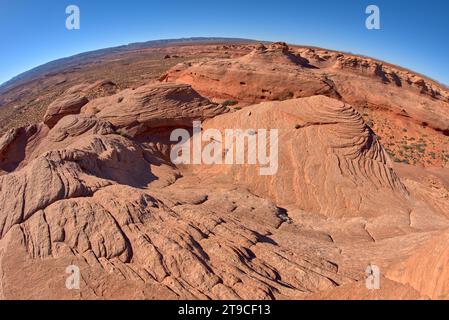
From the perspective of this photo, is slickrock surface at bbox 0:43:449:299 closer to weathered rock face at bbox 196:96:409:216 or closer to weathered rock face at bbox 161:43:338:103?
weathered rock face at bbox 196:96:409:216

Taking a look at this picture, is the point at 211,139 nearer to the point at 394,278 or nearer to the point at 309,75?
the point at 394,278

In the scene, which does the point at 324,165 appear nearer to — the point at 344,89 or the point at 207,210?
the point at 207,210

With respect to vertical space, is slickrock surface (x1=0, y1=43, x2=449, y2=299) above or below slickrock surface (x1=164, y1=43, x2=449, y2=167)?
below

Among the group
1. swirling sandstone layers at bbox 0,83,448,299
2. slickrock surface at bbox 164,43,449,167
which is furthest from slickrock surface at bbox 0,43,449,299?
slickrock surface at bbox 164,43,449,167

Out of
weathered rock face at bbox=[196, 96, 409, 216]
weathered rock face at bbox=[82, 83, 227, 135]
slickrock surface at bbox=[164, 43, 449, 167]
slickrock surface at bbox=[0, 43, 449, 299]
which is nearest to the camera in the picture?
slickrock surface at bbox=[0, 43, 449, 299]

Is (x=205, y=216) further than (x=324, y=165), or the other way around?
(x=324, y=165)

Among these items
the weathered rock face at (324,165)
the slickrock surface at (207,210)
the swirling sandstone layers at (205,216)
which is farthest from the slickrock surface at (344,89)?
the swirling sandstone layers at (205,216)

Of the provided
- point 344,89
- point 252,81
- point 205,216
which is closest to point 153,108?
point 205,216
